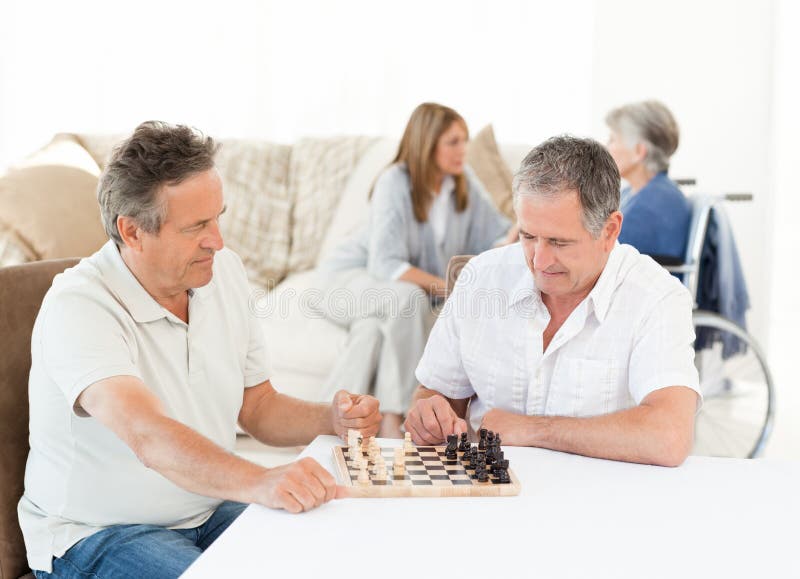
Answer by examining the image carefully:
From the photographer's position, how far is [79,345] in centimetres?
142

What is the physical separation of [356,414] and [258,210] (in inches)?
104

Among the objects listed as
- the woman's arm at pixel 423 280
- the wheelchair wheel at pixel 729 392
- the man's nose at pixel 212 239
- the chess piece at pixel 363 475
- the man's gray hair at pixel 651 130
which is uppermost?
the man's gray hair at pixel 651 130

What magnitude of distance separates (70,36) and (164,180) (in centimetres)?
354

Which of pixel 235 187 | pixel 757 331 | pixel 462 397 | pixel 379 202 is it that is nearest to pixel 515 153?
pixel 379 202

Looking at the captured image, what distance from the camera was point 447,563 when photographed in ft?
3.42

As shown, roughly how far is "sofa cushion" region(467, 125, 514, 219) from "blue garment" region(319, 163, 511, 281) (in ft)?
0.32

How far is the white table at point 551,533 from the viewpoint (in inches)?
40.9

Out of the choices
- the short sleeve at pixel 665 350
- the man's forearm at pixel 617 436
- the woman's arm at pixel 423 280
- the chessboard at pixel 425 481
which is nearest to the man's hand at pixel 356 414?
the chessboard at pixel 425 481

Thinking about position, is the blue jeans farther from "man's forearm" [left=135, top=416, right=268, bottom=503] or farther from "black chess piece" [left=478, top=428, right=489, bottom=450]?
"black chess piece" [left=478, top=428, right=489, bottom=450]

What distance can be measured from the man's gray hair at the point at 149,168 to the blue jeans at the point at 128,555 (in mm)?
503

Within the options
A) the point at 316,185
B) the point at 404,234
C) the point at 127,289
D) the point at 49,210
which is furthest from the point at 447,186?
the point at 127,289

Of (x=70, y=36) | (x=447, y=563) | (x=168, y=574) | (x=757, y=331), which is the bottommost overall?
(x=757, y=331)

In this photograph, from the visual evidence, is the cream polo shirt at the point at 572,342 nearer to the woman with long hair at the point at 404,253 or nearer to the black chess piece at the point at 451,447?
the black chess piece at the point at 451,447

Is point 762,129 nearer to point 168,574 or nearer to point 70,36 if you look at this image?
point 70,36
